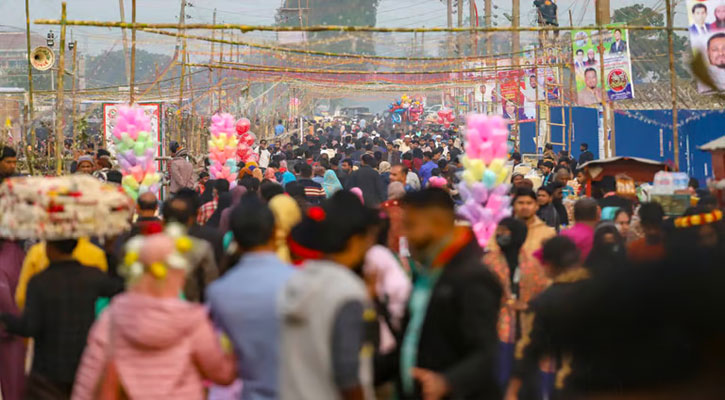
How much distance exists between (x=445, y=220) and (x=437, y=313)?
1.19 ft

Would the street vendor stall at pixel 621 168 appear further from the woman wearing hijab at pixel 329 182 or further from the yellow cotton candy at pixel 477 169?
the woman wearing hijab at pixel 329 182

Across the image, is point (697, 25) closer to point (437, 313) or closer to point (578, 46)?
point (578, 46)

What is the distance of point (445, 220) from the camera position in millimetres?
3777

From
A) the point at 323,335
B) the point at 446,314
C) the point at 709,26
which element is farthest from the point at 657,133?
the point at 323,335

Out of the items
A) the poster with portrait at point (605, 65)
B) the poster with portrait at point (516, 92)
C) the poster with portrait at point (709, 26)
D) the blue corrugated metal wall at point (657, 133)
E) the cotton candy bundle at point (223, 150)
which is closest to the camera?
the poster with portrait at point (709, 26)

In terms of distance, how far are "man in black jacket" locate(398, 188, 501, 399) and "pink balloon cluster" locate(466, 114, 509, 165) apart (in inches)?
210

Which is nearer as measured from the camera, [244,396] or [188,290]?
[244,396]

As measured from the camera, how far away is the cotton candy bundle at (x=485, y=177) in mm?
8938

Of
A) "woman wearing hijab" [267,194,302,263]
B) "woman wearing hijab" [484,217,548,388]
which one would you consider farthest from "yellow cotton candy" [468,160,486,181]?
"woman wearing hijab" [267,194,302,263]

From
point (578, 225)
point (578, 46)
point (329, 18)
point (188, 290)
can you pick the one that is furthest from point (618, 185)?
point (329, 18)

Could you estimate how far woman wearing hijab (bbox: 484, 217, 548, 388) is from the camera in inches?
246

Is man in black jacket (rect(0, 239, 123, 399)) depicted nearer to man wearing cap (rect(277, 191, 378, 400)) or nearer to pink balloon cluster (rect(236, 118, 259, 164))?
man wearing cap (rect(277, 191, 378, 400))

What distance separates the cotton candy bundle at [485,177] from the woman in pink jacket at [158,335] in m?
5.27

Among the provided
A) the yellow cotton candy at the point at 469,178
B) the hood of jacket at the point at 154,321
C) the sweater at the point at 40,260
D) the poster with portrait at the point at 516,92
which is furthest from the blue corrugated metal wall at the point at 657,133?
the hood of jacket at the point at 154,321
